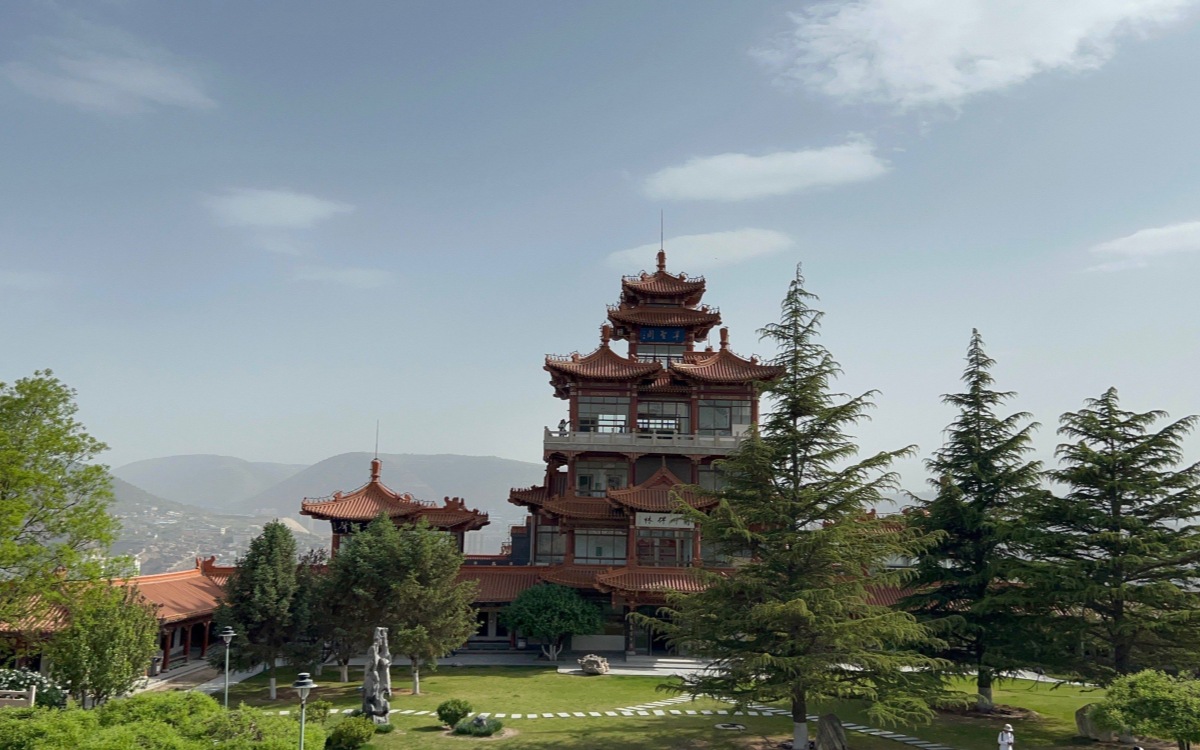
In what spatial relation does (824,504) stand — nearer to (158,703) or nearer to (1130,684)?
(1130,684)

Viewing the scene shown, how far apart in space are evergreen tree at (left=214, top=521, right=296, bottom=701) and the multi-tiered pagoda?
41.4 ft

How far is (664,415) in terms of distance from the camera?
4231cm

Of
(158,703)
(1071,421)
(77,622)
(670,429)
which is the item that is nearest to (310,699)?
(77,622)

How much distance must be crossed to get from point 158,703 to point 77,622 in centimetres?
753

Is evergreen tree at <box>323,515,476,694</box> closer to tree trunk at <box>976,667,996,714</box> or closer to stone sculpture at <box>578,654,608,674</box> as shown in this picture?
stone sculpture at <box>578,654,608,674</box>

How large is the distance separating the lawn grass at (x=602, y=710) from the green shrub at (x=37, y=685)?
5.77 meters

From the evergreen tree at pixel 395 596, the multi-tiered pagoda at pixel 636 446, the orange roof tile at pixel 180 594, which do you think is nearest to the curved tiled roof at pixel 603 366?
the multi-tiered pagoda at pixel 636 446

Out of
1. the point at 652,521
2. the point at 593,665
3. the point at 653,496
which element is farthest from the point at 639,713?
the point at 653,496

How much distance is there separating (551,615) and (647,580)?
4.45 meters

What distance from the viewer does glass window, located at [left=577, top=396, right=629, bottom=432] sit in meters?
41.8

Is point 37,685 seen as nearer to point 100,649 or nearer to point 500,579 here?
point 100,649

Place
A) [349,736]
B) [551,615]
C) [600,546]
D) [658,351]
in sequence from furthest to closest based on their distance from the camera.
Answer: [658,351] → [600,546] → [551,615] → [349,736]

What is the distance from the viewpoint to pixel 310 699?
27.5m

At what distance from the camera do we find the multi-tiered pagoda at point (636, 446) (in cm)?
3753
